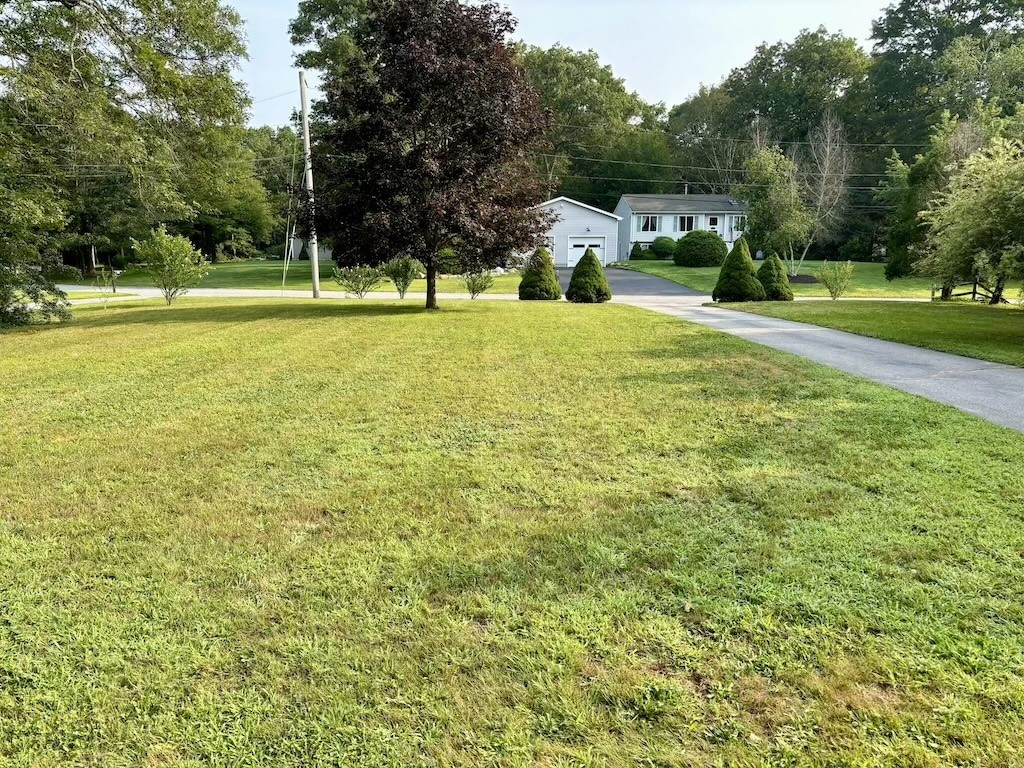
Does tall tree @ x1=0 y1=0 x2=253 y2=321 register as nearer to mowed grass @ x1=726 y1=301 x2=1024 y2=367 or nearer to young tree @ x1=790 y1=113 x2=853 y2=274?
mowed grass @ x1=726 y1=301 x2=1024 y2=367

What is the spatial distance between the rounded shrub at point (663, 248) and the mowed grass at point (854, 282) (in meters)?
4.68

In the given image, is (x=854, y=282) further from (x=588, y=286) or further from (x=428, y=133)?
(x=428, y=133)

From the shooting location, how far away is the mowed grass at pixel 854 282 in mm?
28495

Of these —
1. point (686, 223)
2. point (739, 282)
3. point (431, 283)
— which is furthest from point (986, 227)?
point (686, 223)

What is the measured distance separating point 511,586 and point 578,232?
4444 cm

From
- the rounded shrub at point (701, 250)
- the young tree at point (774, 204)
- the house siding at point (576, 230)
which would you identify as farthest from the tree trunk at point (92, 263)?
the young tree at point (774, 204)

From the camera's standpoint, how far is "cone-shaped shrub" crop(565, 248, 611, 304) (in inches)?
797

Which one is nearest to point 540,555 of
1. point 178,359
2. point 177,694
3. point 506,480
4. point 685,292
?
point 506,480

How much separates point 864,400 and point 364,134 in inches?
481

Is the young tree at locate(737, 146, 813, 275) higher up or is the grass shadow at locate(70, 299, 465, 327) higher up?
the young tree at locate(737, 146, 813, 275)

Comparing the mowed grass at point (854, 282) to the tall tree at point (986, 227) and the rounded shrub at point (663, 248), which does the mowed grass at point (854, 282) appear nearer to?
the rounded shrub at point (663, 248)

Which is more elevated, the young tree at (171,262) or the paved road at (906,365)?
the young tree at (171,262)

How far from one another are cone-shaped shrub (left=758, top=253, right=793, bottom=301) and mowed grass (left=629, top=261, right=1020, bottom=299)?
10.7 feet

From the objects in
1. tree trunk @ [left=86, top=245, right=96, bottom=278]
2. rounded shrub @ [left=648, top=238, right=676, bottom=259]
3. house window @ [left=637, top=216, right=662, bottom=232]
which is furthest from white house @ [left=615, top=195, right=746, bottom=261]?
tree trunk @ [left=86, top=245, right=96, bottom=278]
